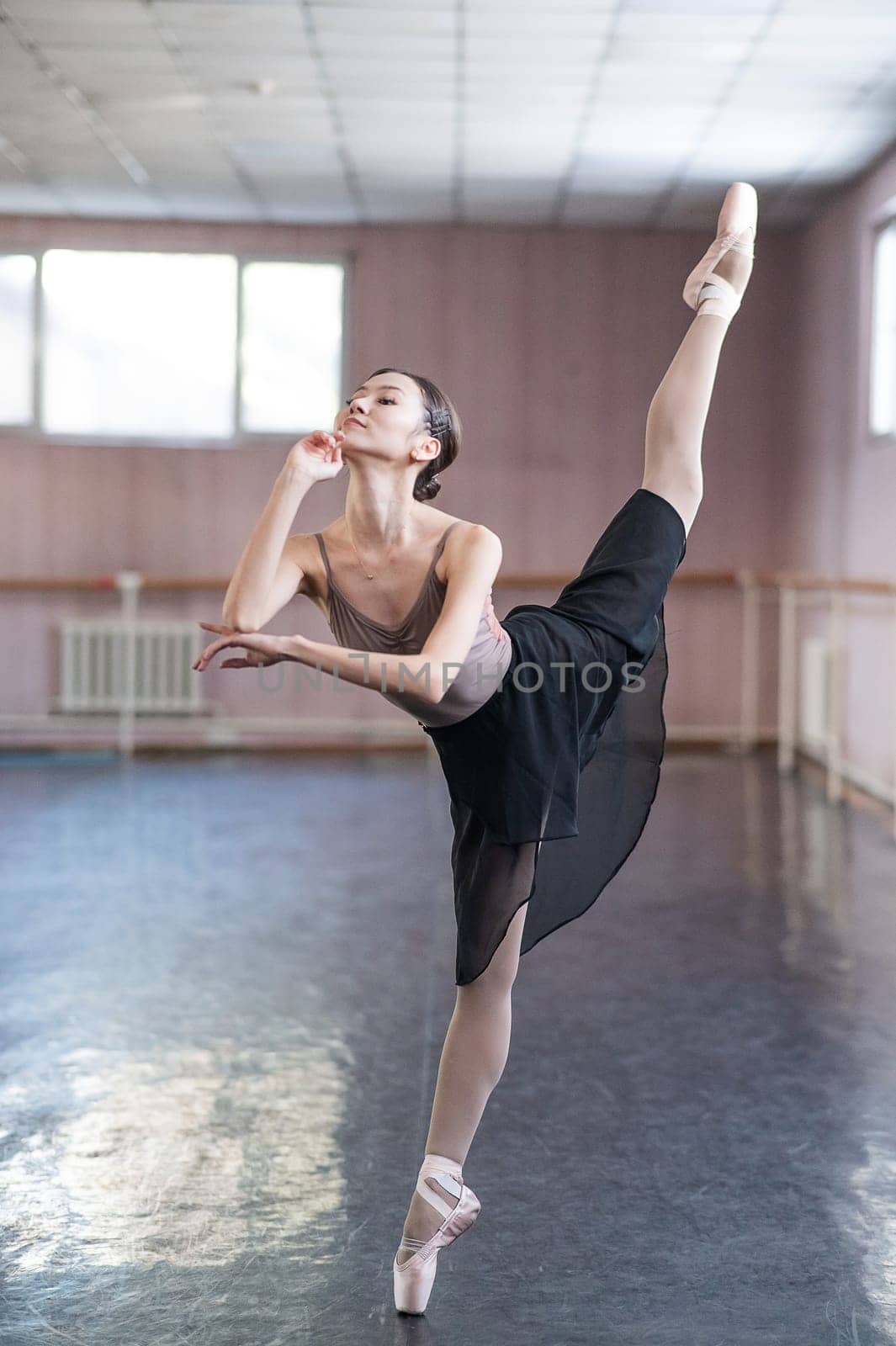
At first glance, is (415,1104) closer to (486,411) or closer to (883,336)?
(883,336)

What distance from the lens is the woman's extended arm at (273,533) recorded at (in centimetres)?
153

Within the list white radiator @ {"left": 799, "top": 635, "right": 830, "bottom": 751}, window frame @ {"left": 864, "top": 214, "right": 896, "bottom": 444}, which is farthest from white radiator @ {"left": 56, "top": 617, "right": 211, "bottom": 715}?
window frame @ {"left": 864, "top": 214, "right": 896, "bottom": 444}

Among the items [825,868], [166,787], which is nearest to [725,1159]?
[825,868]

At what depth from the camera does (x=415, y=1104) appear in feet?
8.23

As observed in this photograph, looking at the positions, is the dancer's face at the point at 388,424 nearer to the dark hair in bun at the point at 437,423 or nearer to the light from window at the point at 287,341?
the dark hair in bun at the point at 437,423

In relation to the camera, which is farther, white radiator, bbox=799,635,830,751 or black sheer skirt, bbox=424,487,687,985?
white radiator, bbox=799,635,830,751

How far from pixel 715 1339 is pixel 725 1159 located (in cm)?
57

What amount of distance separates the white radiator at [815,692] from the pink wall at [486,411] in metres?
0.75

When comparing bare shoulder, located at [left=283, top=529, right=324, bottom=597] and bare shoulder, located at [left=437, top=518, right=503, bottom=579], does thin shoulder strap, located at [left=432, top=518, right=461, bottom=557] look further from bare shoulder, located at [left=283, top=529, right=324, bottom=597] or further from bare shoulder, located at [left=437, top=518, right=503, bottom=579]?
bare shoulder, located at [left=283, top=529, right=324, bottom=597]

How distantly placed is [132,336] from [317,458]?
6140 millimetres

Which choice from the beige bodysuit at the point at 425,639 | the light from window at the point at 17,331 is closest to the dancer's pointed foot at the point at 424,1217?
the beige bodysuit at the point at 425,639

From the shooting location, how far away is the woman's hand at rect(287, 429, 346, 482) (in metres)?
1.53

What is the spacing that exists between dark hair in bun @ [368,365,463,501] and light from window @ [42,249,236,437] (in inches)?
228

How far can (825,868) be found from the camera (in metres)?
4.45
